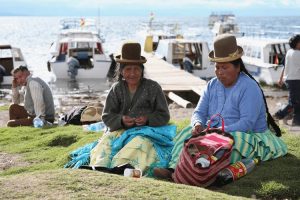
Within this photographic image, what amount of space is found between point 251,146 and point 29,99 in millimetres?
4683

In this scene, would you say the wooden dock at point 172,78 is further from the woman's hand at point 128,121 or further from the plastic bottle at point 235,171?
the plastic bottle at point 235,171

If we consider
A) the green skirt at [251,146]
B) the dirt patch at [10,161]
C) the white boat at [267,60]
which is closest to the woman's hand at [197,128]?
the green skirt at [251,146]

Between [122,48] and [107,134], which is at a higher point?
[122,48]

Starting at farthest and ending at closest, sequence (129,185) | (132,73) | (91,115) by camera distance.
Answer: (91,115)
(132,73)
(129,185)

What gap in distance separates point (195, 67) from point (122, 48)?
19730mm

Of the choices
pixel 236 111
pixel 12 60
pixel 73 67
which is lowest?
pixel 73 67

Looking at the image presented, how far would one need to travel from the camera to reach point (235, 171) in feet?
16.5

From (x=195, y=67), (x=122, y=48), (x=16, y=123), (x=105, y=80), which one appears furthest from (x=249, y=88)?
(x=105, y=80)

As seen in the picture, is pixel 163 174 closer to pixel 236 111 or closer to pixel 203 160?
pixel 203 160

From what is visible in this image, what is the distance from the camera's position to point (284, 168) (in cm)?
535

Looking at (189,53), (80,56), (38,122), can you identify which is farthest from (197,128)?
(80,56)

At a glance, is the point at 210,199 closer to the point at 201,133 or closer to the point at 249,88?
the point at 201,133

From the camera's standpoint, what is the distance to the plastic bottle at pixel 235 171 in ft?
16.1

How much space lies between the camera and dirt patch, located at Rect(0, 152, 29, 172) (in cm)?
649
